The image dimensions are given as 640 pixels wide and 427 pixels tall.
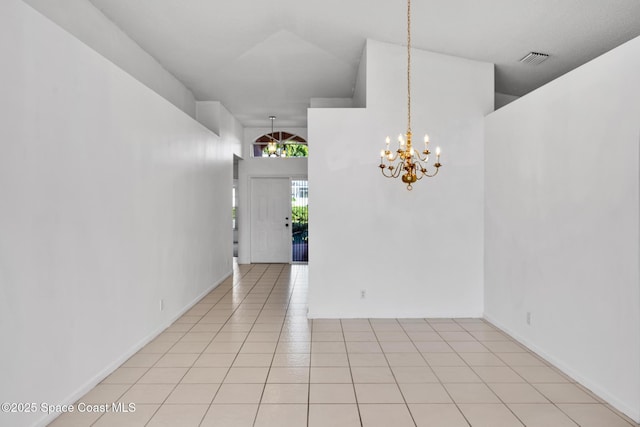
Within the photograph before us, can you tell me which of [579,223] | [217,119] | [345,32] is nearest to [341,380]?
[579,223]

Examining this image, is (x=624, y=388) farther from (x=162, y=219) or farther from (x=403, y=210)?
(x=162, y=219)

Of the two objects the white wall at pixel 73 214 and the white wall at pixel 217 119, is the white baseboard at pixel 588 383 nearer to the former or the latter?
the white wall at pixel 73 214

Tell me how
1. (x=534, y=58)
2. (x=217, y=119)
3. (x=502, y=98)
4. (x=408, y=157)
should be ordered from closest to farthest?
(x=408, y=157)
(x=534, y=58)
(x=502, y=98)
(x=217, y=119)

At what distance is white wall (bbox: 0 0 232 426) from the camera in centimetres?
222

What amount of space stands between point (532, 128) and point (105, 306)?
3948 mm

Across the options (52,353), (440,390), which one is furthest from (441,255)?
(52,353)

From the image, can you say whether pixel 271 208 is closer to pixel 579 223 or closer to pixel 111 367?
pixel 111 367

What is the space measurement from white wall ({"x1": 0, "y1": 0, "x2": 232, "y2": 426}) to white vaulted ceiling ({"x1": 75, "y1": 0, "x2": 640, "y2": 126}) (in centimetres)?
87

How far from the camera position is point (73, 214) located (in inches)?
109

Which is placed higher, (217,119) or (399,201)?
(217,119)

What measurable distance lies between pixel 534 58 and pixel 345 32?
2.08m

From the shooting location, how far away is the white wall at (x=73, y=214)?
7.28 feet

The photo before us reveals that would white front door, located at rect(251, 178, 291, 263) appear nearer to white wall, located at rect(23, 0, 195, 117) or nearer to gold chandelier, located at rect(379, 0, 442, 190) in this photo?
white wall, located at rect(23, 0, 195, 117)

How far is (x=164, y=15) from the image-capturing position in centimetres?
410
